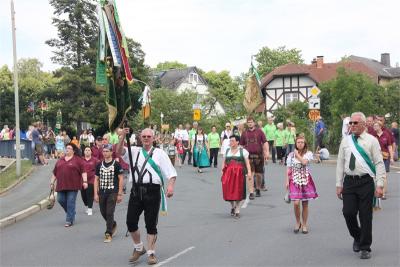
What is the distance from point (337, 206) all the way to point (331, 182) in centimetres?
481

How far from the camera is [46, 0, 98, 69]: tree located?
5766 cm

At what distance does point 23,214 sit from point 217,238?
18.4 feet

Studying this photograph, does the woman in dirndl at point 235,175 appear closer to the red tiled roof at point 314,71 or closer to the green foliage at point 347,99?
the green foliage at point 347,99

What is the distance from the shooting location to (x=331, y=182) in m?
17.7

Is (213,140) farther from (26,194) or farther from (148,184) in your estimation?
(148,184)

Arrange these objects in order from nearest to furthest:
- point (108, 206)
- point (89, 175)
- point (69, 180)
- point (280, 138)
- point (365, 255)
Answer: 1. point (365, 255)
2. point (108, 206)
3. point (69, 180)
4. point (89, 175)
5. point (280, 138)

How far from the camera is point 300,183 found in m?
10.0

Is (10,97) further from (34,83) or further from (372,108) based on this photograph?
(372,108)

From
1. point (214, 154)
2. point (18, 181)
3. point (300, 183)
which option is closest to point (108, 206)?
point (300, 183)

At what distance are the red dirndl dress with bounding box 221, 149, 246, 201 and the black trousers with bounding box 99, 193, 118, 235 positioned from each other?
2539 mm

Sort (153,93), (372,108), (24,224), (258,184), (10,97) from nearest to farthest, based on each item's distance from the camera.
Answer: (24,224), (258,184), (372,108), (153,93), (10,97)

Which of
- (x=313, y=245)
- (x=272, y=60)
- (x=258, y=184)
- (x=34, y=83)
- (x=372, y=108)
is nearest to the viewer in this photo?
(x=313, y=245)

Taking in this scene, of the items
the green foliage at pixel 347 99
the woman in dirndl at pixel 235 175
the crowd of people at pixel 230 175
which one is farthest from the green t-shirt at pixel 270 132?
the woman in dirndl at pixel 235 175

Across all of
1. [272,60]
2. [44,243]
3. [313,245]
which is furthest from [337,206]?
[272,60]
